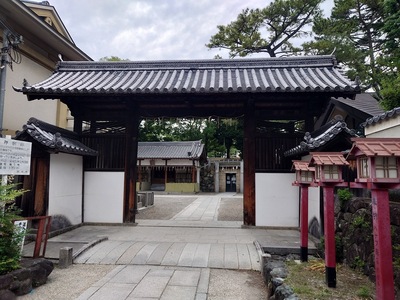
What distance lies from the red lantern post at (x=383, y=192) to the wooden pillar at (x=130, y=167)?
21.1 feet

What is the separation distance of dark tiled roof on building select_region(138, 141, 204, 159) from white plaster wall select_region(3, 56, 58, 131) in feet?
55.7

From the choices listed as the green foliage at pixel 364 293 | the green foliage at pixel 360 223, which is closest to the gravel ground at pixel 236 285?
the green foliage at pixel 364 293

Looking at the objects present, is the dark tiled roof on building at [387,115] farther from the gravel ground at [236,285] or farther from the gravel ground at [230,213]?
the gravel ground at [230,213]

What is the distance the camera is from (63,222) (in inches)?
280

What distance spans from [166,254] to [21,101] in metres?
7.42

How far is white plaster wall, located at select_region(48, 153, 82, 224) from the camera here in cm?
670

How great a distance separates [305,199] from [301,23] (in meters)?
16.0

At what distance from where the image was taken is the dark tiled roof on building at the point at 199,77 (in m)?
7.16

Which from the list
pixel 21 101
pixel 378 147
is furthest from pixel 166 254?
pixel 21 101

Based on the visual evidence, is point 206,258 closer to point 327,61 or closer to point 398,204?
point 398,204

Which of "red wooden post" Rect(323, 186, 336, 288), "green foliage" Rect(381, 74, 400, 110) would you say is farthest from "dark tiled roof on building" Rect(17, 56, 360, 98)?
"red wooden post" Rect(323, 186, 336, 288)

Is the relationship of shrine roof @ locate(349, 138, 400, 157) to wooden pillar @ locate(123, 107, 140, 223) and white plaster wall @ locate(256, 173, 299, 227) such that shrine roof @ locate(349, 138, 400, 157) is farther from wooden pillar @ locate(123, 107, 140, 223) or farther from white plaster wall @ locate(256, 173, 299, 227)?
wooden pillar @ locate(123, 107, 140, 223)

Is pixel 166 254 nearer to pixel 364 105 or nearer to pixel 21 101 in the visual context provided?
pixel 21 101

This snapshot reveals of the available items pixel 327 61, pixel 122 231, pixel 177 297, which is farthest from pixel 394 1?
pixel 122 231
